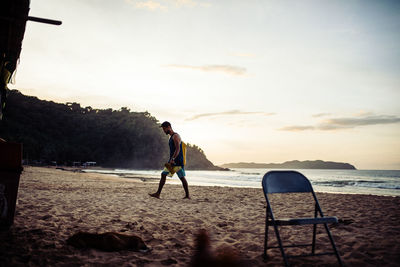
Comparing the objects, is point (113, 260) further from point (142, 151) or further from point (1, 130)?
point (142, 151)

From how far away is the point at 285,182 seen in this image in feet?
10.5

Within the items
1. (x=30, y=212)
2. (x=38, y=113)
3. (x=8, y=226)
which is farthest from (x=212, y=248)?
(x=38, y=113)

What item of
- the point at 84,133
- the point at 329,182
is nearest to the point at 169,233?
the point at 329,182

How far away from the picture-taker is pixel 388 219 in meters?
5.34

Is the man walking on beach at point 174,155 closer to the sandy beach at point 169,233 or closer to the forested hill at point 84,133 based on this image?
the sandy beach at point 169,233

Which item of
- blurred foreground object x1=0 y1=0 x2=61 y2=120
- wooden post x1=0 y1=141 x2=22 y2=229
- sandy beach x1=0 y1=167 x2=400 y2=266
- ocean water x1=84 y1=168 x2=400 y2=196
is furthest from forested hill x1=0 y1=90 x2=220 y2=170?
wooden post x1=0 y1=141 x2=22 y2=229

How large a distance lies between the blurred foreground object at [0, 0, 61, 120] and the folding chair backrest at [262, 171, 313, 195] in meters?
3.64

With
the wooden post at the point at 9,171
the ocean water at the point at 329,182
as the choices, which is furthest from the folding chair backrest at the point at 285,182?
Result: the ocean water at the point at 329,182

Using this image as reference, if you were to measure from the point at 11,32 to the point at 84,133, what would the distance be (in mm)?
98151

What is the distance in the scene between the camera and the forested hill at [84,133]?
73312 millimetres

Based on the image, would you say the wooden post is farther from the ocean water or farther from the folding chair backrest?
the ocean water

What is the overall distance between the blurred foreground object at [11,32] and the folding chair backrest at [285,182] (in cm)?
364

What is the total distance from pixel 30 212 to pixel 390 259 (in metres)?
5.57

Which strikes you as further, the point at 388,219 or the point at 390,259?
the point at 388,219
